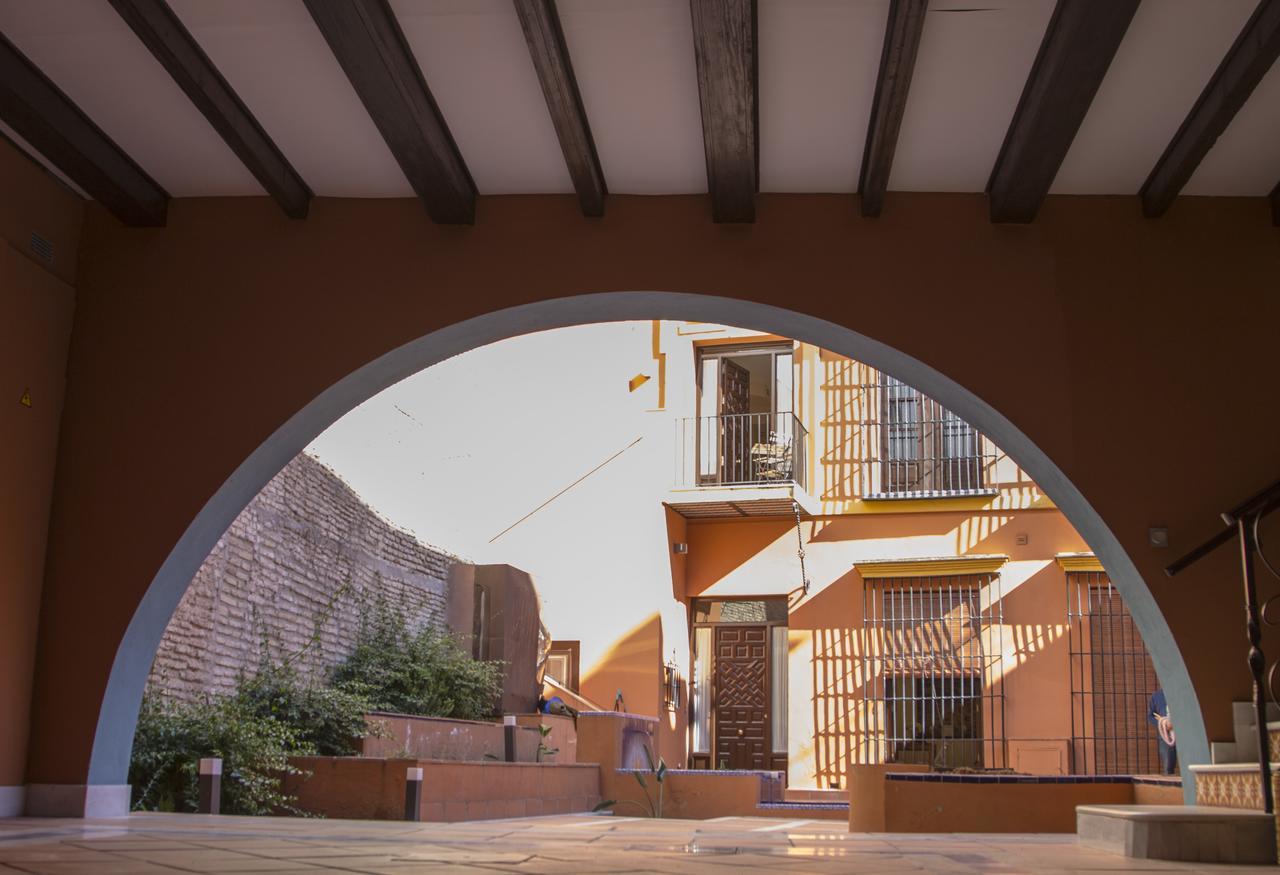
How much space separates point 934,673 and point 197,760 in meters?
7.60

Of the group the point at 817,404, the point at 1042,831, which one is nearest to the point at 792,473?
the point at 817,404

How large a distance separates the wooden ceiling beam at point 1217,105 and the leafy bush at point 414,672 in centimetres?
652

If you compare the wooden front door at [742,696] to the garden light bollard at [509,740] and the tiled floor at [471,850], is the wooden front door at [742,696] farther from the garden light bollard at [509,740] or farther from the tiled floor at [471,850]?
the tiled floor at [471,850]

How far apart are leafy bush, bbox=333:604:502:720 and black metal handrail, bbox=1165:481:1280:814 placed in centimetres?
634

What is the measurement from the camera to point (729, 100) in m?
4.52

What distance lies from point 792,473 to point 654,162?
8196mm

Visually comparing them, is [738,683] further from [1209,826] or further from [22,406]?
[1209,826]

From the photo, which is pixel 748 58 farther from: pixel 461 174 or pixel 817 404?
pixel 817 404

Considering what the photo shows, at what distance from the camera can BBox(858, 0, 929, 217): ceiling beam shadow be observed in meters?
4.08

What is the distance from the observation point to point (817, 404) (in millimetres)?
13484

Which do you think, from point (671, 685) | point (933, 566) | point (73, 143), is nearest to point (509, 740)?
point (671, 685)

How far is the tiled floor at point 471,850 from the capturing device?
10.7 ft

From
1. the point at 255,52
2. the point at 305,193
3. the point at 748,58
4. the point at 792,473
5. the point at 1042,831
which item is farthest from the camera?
the point at 792,473

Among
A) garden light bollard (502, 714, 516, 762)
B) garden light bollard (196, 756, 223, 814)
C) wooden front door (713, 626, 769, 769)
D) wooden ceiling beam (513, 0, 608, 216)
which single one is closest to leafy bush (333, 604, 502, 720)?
garden light bollard (502, 714, 516, 762)
